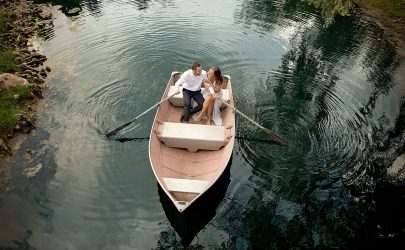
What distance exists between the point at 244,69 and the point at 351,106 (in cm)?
514

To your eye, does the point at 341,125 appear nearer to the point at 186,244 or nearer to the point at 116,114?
the point at 186,244

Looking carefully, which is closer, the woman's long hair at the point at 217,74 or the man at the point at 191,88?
the woman's long hair at the point at 217,74

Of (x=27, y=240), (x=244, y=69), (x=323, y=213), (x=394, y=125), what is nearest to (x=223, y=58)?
(x=244, y=69)

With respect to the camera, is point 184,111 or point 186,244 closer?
point 186,244

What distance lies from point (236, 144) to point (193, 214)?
11.1 ft

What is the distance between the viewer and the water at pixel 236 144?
1002cm

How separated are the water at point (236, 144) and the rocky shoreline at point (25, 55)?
0.51m

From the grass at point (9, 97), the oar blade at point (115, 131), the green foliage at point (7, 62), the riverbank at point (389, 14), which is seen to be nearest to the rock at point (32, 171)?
the grass at point (9, 97)

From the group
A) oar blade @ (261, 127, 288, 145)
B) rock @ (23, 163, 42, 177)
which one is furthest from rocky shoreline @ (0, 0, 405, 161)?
oar blade @ (261, 127, 288, 145)

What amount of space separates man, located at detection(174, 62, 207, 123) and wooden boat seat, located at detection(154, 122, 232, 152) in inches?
44.5

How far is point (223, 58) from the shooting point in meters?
18.0

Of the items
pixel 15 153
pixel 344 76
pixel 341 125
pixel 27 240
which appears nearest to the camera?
pixel 27 240

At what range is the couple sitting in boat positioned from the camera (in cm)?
1232

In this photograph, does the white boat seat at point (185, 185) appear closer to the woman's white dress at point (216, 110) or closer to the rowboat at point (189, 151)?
A: the rowboat at point (189, 151)
